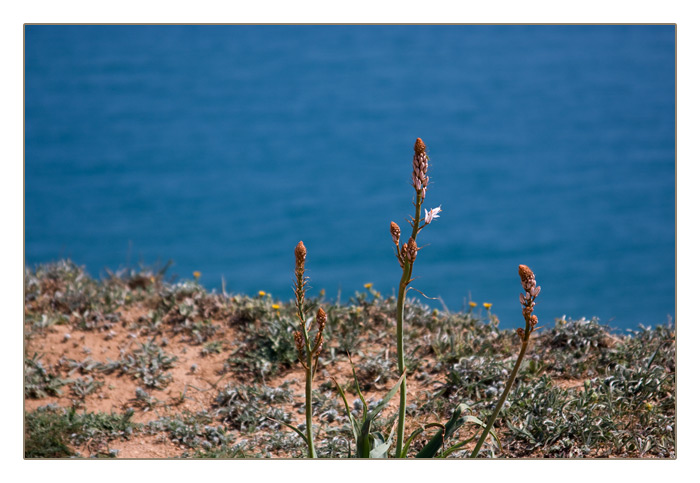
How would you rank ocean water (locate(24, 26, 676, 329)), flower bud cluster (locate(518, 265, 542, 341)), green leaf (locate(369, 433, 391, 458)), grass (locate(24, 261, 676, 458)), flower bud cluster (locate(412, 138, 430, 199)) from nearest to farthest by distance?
flower bud cluster (locate(518, 265, 542, 341)), flower bud cluster (locate(412, 138, 430, 199)), green leaf (locate(369, 433, 391, 458)), grass (locate(24, 261, 676, 458)), ocean water (locate(24, 26, 676, 329))

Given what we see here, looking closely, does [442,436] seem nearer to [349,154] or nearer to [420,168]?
[420,168]

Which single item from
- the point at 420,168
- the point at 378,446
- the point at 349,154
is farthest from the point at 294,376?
the point at 349,154

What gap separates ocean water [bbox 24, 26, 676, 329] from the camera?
30.3 feet

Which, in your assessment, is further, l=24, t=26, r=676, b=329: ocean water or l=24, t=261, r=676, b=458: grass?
l=24, t=26, r=676, b=329: ocean water

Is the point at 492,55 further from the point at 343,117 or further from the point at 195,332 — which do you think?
the point at 195,332

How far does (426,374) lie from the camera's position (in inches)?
141

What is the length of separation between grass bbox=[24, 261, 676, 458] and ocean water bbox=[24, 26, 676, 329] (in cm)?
448

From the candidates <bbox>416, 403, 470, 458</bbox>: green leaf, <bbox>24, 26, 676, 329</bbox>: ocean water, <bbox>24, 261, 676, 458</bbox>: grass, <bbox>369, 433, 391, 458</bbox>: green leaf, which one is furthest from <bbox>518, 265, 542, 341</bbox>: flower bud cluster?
<bbox>24, 26, 676, 329</bbox>: ocean water

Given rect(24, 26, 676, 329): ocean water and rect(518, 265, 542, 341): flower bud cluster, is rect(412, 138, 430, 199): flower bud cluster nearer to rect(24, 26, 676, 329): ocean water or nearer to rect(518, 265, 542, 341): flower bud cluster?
rect(518, 265, 542, 341): flower bud cluster

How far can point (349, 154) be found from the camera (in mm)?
10406

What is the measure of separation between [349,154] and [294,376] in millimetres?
6954
